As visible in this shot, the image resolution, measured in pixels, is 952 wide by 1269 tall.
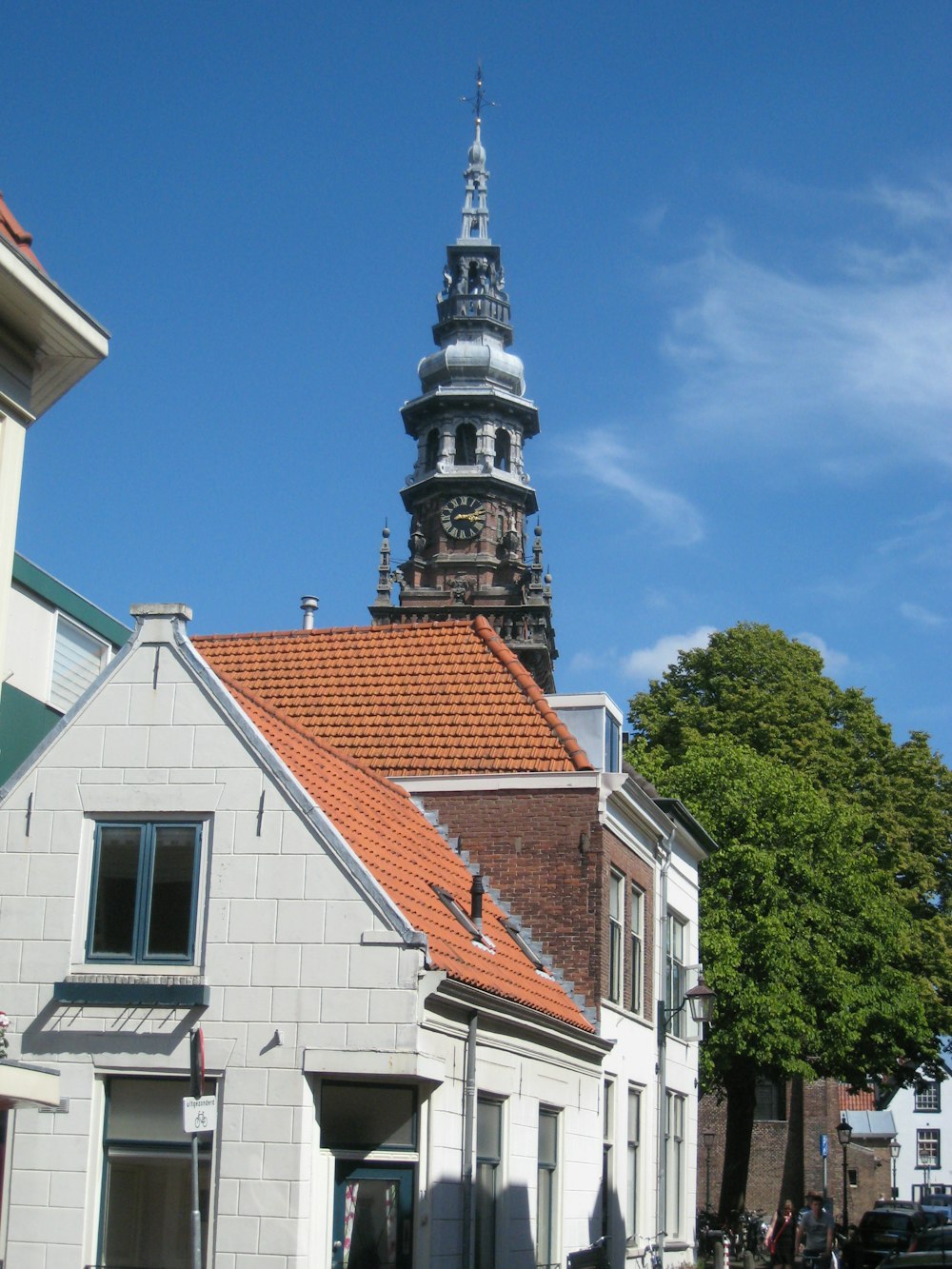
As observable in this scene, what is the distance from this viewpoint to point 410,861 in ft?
57.7

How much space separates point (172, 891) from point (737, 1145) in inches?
1021

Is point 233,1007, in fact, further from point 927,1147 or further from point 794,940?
point 927,1147

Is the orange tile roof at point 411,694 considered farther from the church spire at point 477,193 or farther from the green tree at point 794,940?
the church spire at point 477,193

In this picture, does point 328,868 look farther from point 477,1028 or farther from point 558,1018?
point 558,1018

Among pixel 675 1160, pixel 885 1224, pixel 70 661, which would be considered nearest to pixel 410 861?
pixel 70 661

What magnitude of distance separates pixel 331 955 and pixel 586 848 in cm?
560

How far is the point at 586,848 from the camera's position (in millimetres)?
19812

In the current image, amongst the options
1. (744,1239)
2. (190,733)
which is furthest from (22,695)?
(744,1239)

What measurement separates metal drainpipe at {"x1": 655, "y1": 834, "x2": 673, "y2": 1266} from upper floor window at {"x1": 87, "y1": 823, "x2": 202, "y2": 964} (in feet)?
30.5

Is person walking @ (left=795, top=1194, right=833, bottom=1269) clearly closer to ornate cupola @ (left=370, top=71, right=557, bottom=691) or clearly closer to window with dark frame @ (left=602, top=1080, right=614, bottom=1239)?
window with dark frame @ (left=602, top=1080, right=614, bottom=1239)

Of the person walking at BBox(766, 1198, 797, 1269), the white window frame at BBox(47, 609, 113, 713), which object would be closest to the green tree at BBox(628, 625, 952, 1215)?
the person walking at BBox(766, 1198, 797, 1269)

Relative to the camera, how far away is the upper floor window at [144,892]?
49.9 feet

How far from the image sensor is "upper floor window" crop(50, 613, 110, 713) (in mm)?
21797

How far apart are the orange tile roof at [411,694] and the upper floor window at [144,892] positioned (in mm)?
5733
